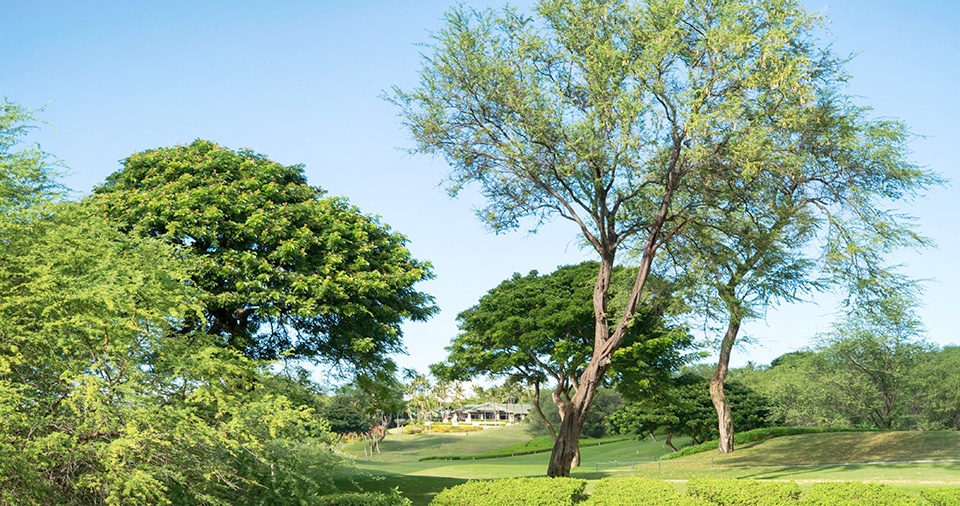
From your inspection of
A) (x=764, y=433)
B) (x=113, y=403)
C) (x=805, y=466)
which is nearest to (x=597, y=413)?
(x=764, y=433)

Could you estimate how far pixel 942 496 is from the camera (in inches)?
655

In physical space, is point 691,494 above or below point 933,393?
below

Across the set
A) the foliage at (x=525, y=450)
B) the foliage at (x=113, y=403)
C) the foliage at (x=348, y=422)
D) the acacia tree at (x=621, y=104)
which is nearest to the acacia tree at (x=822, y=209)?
the acacia tree at (x=621, y=104)

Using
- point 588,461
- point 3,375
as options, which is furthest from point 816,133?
point 588,461

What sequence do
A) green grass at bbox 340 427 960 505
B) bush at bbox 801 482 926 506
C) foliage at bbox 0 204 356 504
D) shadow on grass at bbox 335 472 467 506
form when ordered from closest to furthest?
foliage at bbox 0 204 356 504
bush at bbox 801 482 926 506
shadow on grass at bbox 335 472 467 506
green grass at bbox 340 427 960 505

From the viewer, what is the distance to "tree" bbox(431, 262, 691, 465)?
122ft

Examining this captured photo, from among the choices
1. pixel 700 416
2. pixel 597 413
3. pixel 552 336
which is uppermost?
pixel 552 336

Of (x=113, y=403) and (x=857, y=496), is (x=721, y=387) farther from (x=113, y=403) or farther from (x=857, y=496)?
(x=113, y=403)

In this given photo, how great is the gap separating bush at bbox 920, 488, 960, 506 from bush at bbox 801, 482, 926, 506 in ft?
0.90

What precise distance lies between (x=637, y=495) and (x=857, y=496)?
14.5 ft

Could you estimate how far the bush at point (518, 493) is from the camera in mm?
17172

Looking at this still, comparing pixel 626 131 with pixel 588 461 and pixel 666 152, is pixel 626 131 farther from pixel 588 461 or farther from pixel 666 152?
pixel 588 461

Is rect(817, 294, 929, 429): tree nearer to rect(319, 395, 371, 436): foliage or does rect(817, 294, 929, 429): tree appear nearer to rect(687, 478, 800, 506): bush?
rect(687, 478, 800, 506): bush

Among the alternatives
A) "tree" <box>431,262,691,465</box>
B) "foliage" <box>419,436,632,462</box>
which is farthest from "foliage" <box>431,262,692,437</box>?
"foliage" <box>419,436,632,462</box>
